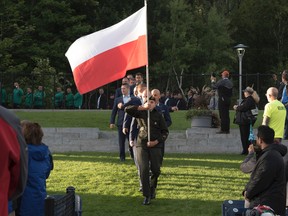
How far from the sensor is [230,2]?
6125cm

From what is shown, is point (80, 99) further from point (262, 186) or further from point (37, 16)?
point (262, 186)

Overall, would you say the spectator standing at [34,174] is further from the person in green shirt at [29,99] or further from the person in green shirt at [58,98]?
the person in green shirt at [58,98]

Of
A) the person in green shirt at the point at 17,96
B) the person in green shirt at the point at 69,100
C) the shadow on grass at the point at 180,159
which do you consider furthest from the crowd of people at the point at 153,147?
the person in green shirt at the point at 69,100

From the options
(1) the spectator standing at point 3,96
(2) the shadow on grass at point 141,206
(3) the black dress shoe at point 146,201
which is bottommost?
(2) the shadow on grass at point 141,206

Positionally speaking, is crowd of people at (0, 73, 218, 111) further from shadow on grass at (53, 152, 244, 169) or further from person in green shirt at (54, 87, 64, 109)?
shadow on grass at (53, 152, 244, 169)

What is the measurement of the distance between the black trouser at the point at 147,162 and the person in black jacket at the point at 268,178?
370 cm

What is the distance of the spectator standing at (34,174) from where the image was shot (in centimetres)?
795

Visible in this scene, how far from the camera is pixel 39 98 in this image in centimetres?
3162

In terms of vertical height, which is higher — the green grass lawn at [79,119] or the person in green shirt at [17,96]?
the person in green shirt at [17,96]

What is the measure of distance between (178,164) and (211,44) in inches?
1543

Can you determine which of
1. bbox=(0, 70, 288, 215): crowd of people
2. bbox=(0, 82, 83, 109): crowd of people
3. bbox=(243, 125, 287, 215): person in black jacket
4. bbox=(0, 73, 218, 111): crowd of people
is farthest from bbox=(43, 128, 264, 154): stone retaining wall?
bbox=(243, 125, 287, 215): person in black jacket

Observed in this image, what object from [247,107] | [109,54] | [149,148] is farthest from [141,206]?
[247,107]

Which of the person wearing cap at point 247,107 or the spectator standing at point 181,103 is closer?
the person wearing cap at point 247,107

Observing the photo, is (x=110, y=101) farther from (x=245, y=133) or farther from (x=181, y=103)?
(x=245, y=133)
